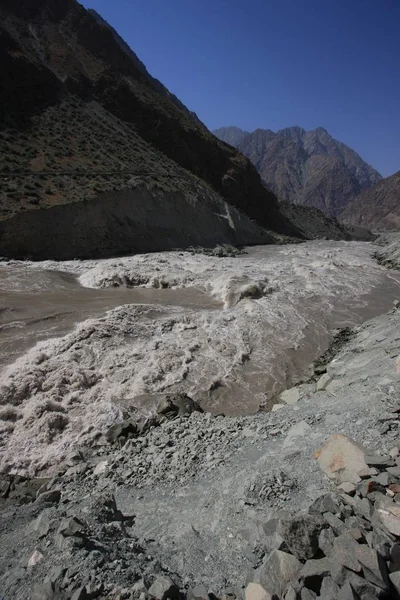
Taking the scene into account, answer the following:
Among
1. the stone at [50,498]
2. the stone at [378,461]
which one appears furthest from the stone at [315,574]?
the stone at [50,498]

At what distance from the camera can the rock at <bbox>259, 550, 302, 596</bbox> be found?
3.52 metres

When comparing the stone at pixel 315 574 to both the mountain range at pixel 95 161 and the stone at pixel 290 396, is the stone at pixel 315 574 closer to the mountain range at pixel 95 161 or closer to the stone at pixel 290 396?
the stone at pixel 290 396

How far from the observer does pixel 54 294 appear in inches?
672

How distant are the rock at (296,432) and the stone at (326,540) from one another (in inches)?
99.1

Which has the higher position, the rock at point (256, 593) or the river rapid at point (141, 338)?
the rock at point (256, 593)

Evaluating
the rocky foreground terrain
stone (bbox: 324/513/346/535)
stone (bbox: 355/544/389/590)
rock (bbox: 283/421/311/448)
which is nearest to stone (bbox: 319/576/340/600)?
the rocky foreground terrain

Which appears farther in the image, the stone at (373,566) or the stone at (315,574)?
the stone at (315,574)

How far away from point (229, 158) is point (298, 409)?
5637 cm

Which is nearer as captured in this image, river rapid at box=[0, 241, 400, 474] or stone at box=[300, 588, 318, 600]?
stone at box=[300, 588, 318, 600]

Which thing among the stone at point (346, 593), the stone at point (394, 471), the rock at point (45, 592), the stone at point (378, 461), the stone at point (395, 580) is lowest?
the rock at point (45, 592)

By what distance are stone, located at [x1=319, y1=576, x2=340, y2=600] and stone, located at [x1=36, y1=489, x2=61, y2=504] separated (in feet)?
14.4

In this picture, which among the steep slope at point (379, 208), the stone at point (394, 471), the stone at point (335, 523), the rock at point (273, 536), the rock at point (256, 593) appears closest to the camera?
the rock at point (256, 593)

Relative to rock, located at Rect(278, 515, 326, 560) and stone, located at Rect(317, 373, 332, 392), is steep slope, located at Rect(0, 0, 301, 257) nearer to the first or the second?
stone, located at Rect(317, 373, 332, 392)

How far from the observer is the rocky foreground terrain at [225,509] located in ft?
11.8
